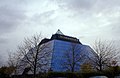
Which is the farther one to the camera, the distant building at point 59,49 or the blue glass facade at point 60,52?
the distant building at point 59,49

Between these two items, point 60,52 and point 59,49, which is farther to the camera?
point 59,49

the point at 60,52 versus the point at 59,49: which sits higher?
the point at 59,49

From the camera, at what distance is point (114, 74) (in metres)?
34.2

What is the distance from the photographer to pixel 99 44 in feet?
141

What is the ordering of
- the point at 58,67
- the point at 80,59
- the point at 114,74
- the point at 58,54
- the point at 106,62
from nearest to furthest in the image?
the point at 114,74 → the point at 106,62 → the point at 80,59 → the point at 58,67 → the point at 58,54

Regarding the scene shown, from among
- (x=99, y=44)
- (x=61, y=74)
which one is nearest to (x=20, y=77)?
(x=61, y=74)

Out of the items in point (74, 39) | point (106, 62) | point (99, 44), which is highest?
point (74, 39)

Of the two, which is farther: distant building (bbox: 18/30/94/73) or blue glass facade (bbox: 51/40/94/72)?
distant building (bbox: 18/30/94/73)

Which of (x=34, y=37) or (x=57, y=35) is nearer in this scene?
(x=34, y=37)

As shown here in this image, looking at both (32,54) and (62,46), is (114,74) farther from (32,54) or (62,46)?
(62,46)

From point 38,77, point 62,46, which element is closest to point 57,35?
point 62,46

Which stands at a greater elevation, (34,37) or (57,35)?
(57,35)

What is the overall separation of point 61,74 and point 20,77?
16.1 meters

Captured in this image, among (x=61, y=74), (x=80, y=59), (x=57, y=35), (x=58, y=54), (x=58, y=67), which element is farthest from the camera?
(x=57, y=35)
